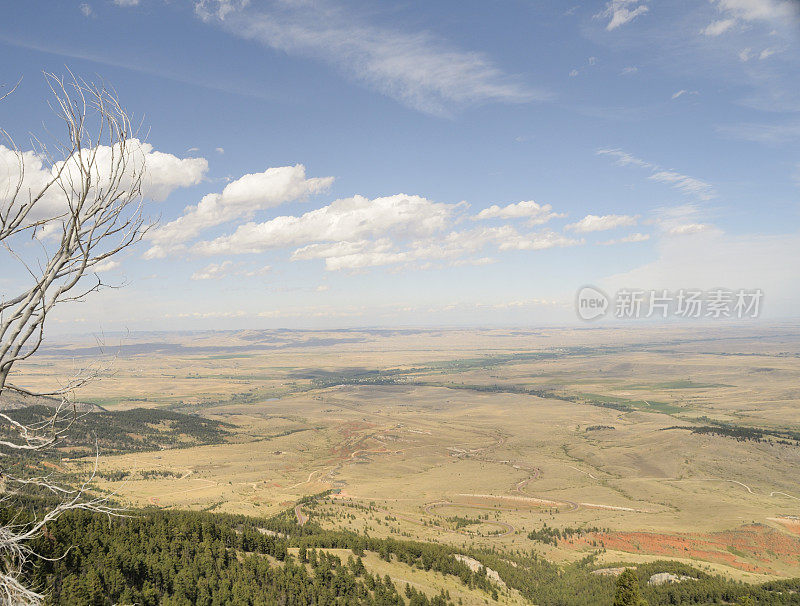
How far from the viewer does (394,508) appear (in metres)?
68.9

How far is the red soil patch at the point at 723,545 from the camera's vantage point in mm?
47013

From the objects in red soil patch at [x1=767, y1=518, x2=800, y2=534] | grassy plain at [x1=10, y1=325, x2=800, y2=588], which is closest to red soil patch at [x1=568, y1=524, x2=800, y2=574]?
grassy plain at [x1=10, y1=325, x2=800, y2=588]

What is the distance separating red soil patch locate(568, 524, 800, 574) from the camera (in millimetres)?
47013

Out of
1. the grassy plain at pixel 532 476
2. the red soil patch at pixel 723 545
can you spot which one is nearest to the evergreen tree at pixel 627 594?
the grassy plain at pixel 532 476

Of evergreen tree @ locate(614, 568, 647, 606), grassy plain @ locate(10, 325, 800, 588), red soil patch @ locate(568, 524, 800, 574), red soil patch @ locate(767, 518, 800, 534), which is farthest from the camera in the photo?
red soil patch @ locate(767, 518, 800, 534)

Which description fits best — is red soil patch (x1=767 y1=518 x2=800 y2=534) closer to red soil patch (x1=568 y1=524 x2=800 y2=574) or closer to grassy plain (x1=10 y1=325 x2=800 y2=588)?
grassy plain (x1=10 y1=325 x2=800 y2=588)

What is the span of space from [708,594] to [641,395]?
172 meters

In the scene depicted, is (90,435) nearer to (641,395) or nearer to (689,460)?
(689,460)

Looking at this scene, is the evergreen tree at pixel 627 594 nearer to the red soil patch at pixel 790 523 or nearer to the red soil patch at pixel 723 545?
the red soil patch at pixel 723 545

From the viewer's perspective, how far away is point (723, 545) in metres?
50.8

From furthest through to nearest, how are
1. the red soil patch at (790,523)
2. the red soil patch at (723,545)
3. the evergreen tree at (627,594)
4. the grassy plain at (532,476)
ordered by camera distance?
the red soil patch at (790,523) < the grassy plain at (532,476) < the red soil patch at (723,545) < the evergreen tree at (627,594)

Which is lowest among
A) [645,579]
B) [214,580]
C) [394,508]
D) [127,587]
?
[394,508]

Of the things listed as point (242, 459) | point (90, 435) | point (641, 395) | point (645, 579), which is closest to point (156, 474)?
point (242, 459)

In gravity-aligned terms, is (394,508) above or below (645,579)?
below
